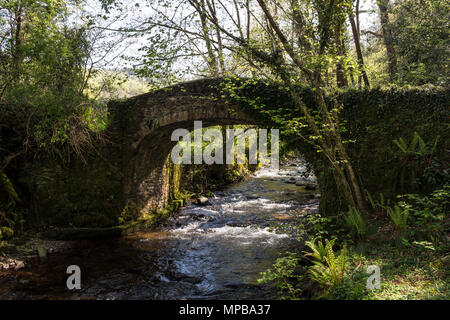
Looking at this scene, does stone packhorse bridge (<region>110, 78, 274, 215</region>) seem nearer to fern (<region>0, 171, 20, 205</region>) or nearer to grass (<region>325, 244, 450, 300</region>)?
fern (<region>0, 171, 20, 205</region>)

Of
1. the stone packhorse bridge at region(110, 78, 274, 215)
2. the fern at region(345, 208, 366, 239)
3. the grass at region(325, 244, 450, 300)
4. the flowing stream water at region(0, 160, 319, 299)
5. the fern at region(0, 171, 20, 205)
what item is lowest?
the flowing stream water at region(0, 160, 319, 299)

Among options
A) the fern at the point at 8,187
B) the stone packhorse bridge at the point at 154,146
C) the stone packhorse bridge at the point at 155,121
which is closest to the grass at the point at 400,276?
the stone packhorse bridge at the point at 154,146

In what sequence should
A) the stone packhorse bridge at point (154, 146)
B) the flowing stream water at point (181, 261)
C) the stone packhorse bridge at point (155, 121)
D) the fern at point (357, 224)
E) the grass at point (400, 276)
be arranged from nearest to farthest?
the grass at point (400, 276) < the fern at point (357, 224) < the flowing stream water at point (181, 261) < the stone packhorse bridge at point (154, 146) < the stone packhorse bridge at point (155, 121)

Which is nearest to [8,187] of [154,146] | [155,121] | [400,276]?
[154,146]

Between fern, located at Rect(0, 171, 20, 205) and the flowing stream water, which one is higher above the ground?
fern, located at Rect(0, 171, 20, 205)

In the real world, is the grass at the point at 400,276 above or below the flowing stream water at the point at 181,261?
above

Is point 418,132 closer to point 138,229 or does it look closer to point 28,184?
point 138,229

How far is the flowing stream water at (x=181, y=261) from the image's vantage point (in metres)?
5.07

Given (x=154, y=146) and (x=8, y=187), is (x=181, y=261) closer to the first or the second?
(x=154, y=146)

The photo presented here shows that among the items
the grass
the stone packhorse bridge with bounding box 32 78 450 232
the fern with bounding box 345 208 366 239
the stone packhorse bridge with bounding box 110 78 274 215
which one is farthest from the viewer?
the stone packhorse bridge with bounding box 110 78 274 215

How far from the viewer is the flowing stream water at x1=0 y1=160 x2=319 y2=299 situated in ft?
16.6

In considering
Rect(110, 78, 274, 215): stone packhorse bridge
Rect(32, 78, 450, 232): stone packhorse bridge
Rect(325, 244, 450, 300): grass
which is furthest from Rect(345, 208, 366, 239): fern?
Rect(110, 78, 274, 215): stone packhorse bridge

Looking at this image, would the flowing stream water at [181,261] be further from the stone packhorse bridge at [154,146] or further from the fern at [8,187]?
the fern at [8,187]

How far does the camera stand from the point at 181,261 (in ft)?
21.4
